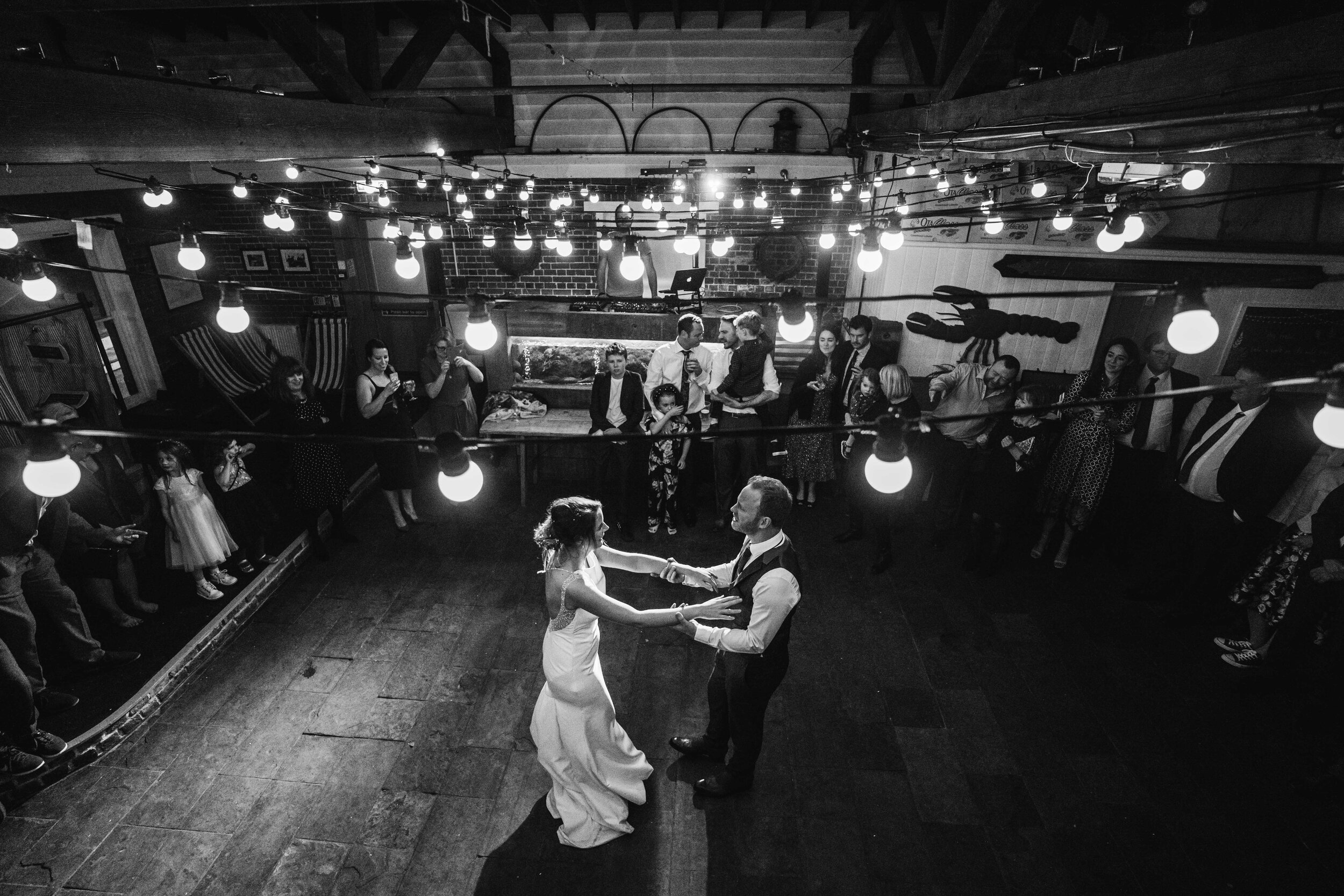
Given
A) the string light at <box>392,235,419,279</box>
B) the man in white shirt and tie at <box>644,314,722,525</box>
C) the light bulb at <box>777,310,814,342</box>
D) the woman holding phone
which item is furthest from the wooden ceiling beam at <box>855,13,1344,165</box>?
the woman holding phone

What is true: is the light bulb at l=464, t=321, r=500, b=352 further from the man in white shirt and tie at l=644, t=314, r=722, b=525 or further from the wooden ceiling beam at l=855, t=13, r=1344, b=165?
the wooden ceiling beam at l=855, t=13, r=1344, b=165

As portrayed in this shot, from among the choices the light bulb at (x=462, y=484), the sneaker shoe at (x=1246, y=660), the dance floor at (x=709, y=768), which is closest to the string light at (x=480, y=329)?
the light bulb at (x=462, y=484)

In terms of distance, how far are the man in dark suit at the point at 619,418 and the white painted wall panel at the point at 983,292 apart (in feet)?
9.78

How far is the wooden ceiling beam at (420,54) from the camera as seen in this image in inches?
263

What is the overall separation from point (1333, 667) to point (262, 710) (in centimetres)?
706

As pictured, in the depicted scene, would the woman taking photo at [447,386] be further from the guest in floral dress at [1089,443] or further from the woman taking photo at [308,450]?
the guest in floral dress at [1089,443]

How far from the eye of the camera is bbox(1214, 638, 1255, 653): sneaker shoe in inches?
195

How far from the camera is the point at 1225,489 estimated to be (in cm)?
483

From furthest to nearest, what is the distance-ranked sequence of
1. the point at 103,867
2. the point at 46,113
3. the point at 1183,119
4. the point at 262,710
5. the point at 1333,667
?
the point at 262,710
the point at 1333,667
the point at 103,867
the point at 1183,119
the point at 46,113

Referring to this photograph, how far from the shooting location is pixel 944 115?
5070 mm

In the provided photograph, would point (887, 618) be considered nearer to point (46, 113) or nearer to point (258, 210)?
point (46, 113)

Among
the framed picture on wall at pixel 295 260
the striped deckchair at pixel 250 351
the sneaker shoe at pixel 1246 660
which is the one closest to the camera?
the sneaker shoe at pixel 1246 660

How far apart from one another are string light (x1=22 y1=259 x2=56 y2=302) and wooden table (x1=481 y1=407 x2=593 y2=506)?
3461mm

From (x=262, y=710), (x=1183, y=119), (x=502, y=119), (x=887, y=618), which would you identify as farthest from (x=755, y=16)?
(x=262, y=710)
